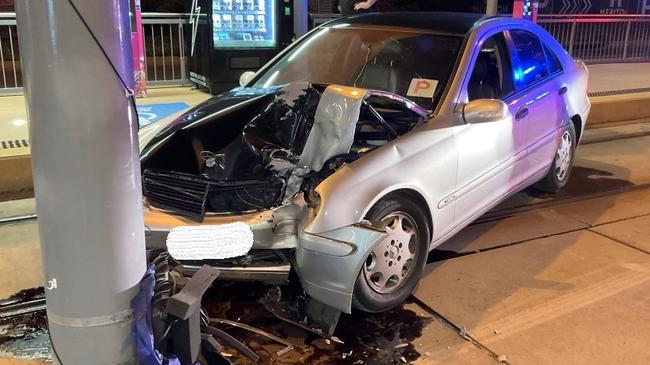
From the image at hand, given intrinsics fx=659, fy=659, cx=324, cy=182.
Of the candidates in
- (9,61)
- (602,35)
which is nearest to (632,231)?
(602,35)

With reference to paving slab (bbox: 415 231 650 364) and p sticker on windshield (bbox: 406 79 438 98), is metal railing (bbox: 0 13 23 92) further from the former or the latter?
paving slab (bbox: 415 231 650 364)

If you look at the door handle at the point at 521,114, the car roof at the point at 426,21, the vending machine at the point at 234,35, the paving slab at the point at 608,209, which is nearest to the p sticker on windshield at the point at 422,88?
the car roof at the point at 426,21

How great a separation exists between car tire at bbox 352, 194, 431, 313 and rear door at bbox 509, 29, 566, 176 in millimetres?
1587

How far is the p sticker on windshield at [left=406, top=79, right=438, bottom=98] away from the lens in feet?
15.3

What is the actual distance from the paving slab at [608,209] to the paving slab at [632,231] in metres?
0.10

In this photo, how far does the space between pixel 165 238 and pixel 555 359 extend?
89.1 inches

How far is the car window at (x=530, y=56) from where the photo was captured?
543 cm

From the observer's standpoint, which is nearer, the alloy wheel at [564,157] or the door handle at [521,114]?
the door handle at [521,114]

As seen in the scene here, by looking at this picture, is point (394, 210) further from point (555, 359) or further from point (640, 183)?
point (640, 183)

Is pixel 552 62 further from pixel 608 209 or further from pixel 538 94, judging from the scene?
pixel 608 209

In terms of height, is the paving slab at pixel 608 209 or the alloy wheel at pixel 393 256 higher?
the alloy wheel at pixel 393 256

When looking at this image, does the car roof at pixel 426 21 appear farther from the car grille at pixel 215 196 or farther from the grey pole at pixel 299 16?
the grey pole at pixel 299 16

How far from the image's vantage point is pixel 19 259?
189 inches

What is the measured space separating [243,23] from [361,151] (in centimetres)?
652
